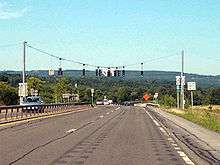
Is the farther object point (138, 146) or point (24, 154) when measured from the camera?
point (138, 146)

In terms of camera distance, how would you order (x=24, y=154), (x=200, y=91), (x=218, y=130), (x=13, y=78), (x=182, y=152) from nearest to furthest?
1. (x=24, y=154)
2. (x=182, y=152)
3. (x=218, y=130)
4. (x=13, y=78)
5. (x=200, y=91)

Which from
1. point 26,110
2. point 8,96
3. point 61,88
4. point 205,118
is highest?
point 61,88

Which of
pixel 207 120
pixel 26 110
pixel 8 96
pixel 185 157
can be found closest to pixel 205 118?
pixel 207 120

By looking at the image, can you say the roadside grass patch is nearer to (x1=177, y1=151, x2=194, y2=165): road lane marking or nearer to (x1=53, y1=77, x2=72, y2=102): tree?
(x1=177, y1=151, x2=194, y2=165): road lane marking

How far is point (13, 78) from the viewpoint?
174m

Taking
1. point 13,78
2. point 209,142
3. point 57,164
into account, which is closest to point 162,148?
point 209,142

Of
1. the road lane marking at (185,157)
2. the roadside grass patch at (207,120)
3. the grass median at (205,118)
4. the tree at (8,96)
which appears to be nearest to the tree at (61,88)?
the tree at (8,96)

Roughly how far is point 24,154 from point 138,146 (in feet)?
15.6

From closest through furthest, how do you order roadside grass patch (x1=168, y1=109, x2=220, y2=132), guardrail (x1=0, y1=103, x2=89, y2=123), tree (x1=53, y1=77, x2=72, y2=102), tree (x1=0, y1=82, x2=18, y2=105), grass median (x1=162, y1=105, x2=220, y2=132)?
roadside grass patch (x1=168, y1=109, x2=220, y2=132) → grass median (x1=162, y1=105, x2=220, y2=132) → guardrail (x1=0, y1=103, x2=89, y2=123) → tree (x1=0, y1=82, x2=18, y2=105) → tree (x1=53, y1=77, x2=72, y2=102)

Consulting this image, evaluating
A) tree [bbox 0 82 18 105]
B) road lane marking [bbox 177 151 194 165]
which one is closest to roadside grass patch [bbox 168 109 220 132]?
road lane marking [bbox 177 151 194 165]

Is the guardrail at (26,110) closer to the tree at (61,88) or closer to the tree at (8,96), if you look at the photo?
the tree at (8,96)

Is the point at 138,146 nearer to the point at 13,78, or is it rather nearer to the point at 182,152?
the point at 182,152

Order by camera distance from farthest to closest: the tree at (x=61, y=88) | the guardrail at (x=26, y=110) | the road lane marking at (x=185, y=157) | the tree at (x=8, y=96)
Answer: the tree at (x=61, y=88) < the tree at (x=8, y=96) < the guardrail at (x=26, y=110) < the road lane marking at (x=185, y=157)

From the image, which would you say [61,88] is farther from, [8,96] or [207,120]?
[207,120]
